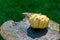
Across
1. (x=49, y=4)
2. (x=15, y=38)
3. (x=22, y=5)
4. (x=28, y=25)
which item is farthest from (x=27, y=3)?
(x=15, y=38)

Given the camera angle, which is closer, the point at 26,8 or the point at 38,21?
the point at 38,21

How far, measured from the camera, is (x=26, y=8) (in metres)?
5.19

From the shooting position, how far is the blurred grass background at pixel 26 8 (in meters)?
4.92

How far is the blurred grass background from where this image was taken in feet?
16.1

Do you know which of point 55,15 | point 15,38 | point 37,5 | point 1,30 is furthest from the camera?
point 37,5

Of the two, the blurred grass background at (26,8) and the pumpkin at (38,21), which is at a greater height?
the pumpkin at (38,21)

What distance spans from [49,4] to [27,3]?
21.3 inches

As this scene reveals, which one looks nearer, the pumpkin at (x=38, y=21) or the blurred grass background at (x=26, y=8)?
the pumpkin at (x=38, y=21)

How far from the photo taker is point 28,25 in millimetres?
3387

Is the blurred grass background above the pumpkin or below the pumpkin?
below

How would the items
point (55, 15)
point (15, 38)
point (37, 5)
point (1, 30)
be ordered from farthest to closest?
point (37, 5) < point (55, 15) < point (1, 30) < point (15, 38)

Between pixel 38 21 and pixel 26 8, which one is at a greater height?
pixel 38 21

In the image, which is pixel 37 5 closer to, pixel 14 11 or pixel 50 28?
pixel 14 11

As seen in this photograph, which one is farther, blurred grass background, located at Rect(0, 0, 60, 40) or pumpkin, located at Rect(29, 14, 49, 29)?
blurred grass background, located at Rect(0, 0, 60, 40)
